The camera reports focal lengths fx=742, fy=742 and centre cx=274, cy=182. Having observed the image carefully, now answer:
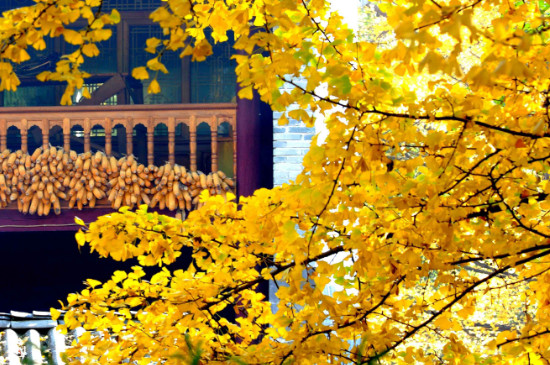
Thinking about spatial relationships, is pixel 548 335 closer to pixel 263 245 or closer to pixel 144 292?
pixel 263 245

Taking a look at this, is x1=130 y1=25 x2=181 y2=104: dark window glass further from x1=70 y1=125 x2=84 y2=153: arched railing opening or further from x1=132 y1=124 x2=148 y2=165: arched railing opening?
x1=70 y1=125 x2=84 y2=153: arched railing opening

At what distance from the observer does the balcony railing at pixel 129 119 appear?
6457 mm

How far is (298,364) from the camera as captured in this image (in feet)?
8.08

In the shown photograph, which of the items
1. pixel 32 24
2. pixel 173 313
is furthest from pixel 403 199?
pixel 32 24

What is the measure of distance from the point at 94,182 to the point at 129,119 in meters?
0.64

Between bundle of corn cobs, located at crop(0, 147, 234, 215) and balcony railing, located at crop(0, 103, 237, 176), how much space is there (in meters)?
0.13

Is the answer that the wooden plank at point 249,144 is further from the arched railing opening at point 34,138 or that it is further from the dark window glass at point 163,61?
the arched railing opening at point 34,138

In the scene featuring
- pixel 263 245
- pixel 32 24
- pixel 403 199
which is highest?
pixel 32 24

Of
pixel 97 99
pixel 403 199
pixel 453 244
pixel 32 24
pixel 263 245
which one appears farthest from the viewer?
pixel 97 99

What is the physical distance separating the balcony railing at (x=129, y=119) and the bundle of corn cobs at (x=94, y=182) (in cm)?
13

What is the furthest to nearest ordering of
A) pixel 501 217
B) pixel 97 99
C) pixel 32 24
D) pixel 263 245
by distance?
pixel 97 99 → pixel 263 245 → pixel 501 217 → pixel 32 24

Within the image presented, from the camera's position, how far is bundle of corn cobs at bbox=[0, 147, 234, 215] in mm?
6340

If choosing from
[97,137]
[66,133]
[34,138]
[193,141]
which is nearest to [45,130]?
[66,133]

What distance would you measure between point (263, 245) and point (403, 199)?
2.62 feet
